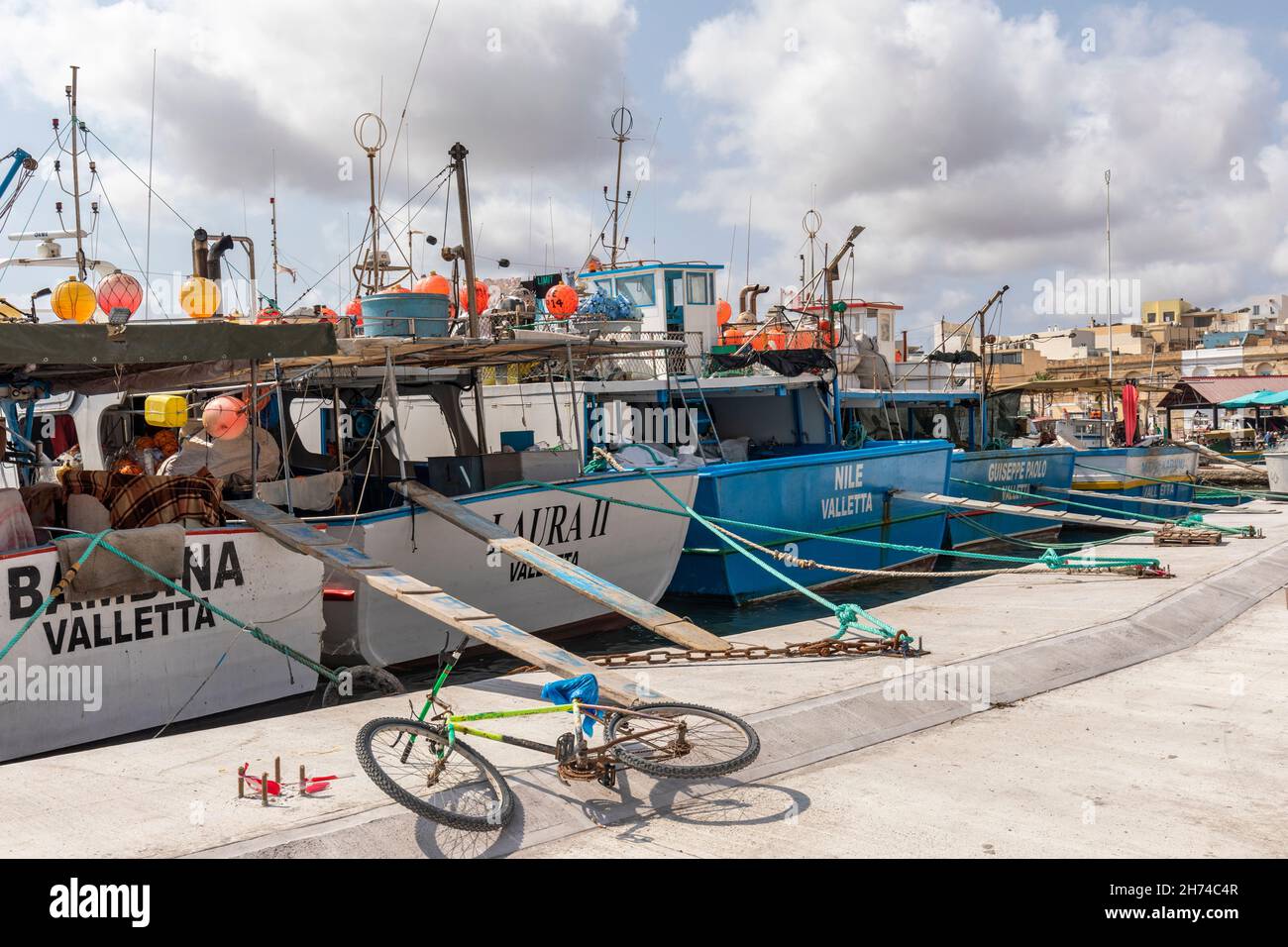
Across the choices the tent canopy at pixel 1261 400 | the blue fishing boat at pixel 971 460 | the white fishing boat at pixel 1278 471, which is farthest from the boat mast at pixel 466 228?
the tent canopy at pixel 1261 400

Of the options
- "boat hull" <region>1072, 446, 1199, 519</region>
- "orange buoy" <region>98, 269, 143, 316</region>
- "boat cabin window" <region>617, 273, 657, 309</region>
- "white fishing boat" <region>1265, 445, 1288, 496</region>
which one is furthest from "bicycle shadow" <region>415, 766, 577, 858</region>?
"white fishing boat" <region>1265, 445, 1288, 496</region>

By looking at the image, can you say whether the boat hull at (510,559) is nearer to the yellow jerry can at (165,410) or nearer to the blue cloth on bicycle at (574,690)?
the yellow jerry can at (165,410)

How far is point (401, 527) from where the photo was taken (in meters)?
10.5

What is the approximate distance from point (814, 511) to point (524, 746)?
34.0ft

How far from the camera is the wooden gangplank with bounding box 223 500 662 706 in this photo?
275 inches

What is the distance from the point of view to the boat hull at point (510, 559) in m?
10.5

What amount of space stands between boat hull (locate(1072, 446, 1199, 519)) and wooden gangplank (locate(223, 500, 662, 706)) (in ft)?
63.9

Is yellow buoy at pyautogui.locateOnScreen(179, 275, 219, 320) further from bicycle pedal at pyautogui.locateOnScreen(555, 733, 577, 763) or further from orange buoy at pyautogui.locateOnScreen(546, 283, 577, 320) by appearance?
bicycle pedal at pyautogui.locateOnScreen(555, 733, 577, 763)

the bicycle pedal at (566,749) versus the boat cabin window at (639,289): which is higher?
the boat cabin window at (639,289)

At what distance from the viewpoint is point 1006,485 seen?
Result: 22.2 metres

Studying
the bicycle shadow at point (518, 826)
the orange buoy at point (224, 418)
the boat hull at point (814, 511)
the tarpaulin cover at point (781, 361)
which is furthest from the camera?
the tarpaulin cover at point (781, 361)

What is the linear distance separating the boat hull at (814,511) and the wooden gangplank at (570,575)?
4.33 meters
